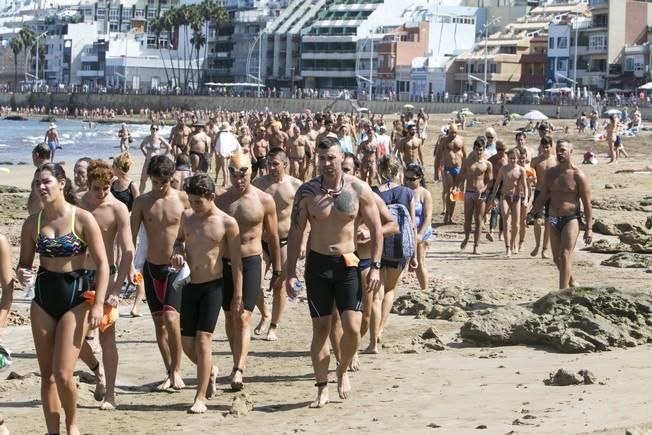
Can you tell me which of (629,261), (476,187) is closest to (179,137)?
(476,187)

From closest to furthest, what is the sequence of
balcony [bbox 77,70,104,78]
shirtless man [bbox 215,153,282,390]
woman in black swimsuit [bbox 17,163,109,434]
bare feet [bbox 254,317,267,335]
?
woman in black swimsuit [bbox 17,163,109,434]
shirtless man [bbox 215,153,282,390]
bare feet [bbox 254,317,267,335]
balcony [bbox 77,70,104,78]

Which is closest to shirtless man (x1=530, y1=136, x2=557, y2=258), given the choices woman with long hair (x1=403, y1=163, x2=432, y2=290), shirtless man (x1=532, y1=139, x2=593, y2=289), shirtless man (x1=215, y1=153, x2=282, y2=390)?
shirtless man (x1=532, y1=139, x2=593, y2=289)

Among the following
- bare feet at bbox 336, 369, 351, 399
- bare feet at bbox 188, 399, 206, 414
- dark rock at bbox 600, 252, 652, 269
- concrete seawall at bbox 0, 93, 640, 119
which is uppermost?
concrete seawall at bbox 0, 93, 640, 119

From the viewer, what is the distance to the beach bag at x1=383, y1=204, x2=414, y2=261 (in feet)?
29.7

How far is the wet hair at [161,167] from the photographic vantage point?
26.7 ft

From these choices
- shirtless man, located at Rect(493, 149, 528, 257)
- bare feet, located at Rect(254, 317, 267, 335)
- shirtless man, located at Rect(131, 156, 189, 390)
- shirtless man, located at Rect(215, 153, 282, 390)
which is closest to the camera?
shirtless man, located at Rect(131, 156, 189, 390)

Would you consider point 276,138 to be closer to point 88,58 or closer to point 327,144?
point 327,144

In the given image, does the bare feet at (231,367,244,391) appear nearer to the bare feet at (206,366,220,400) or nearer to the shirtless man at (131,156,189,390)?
the bare feet at (206,366,220,400)

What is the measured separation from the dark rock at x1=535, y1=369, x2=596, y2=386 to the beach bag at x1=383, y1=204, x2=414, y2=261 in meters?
1.74

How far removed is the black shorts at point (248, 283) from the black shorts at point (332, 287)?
0.65 meters

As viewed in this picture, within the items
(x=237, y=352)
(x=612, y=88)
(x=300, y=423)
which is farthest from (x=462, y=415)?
(x=612, y=88)

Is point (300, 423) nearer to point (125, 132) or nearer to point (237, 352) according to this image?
point (237, 352)

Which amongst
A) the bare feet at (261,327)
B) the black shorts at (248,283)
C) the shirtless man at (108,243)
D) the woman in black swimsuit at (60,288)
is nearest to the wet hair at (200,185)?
the shirtless man at (108,243)

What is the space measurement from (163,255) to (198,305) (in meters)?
0.82
